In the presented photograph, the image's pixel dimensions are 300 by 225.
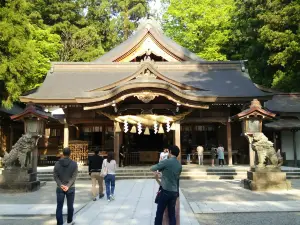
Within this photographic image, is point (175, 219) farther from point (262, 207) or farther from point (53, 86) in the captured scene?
point (53, 86)

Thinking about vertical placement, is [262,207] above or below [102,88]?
below

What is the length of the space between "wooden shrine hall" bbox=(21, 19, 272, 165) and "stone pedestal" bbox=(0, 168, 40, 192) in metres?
4.26

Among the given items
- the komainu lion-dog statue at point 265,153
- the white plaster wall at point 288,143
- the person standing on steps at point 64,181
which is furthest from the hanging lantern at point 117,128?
the white plaster wall at point 288,143

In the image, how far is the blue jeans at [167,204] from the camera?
4715 millimetres

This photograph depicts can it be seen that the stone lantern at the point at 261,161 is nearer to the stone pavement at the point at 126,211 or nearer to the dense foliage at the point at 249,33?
the stone pavement at the point at 126,211

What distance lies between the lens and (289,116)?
1831 cm

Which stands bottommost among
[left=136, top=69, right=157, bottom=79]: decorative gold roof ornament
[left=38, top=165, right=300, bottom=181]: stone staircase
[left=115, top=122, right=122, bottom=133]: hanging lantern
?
[left=38, top=165, right=300, bottom=181]: stone staircase

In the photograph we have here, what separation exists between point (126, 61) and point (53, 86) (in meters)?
5.89

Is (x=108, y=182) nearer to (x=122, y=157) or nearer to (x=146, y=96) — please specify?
(x=146, y=96)

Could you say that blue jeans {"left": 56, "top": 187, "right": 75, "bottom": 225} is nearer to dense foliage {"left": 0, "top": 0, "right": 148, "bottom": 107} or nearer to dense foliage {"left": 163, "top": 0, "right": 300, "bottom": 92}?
dense foliage {"left": 0, "top": 0, "right": 148, "bottom": 107}

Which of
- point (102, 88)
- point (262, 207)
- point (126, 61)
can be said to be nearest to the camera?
point (262, 207)

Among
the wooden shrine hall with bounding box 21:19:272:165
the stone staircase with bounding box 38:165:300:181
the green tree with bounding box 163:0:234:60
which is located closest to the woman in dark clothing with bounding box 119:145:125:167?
the wooden shrine hall with bounding box 21:19:272:165

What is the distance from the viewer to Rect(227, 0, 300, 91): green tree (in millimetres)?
20422

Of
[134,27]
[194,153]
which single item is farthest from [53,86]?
[134,27]
